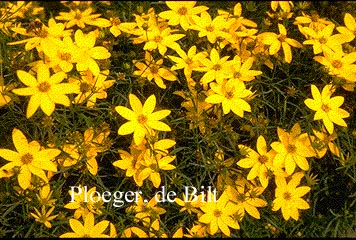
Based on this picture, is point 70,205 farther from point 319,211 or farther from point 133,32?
point 319,211

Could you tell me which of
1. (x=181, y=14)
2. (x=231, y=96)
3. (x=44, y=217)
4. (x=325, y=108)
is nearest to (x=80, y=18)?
(x=181, y=14)

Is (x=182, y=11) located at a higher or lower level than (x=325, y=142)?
higher

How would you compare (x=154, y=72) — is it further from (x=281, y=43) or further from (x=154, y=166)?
(x=281, y=43)

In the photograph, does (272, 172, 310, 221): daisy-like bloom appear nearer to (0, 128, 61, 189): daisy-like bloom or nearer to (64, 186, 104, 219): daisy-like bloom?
(64, 186, 104, 219): daisy-like bloom

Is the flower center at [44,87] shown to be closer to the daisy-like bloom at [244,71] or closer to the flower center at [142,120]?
the flower center at [142,120]

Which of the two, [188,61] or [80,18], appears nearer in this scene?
[188,61]

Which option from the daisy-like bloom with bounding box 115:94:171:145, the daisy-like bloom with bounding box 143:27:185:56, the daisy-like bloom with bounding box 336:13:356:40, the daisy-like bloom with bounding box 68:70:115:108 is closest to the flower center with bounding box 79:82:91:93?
the daisy-like bloom with bounding box 68:70:115:108
